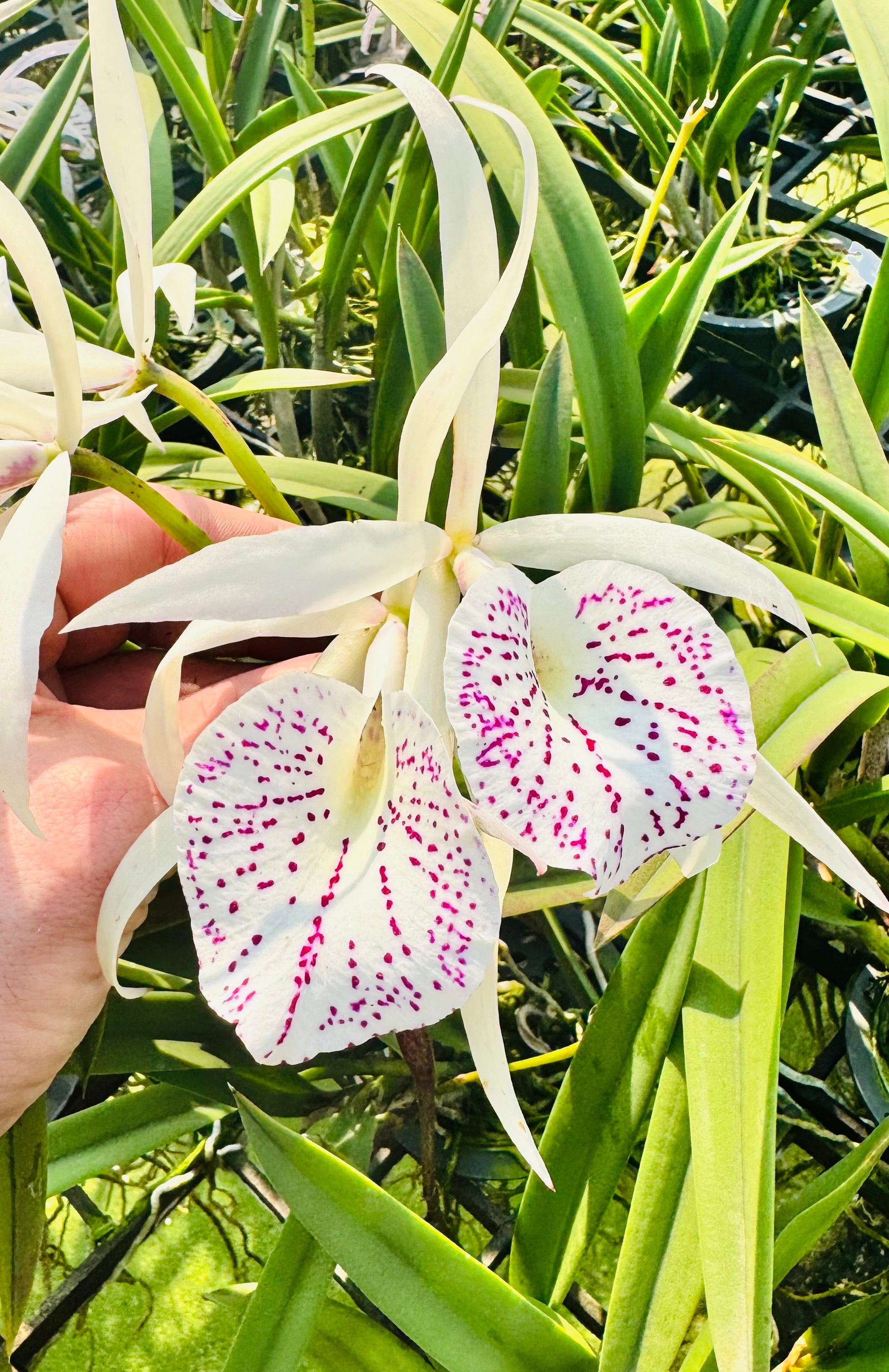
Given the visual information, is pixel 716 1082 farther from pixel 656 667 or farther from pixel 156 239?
pixel 156 239

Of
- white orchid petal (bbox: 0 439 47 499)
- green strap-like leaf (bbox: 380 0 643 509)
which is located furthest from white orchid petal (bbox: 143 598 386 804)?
green strap-like leaf (bbox: 380 0 643 509)

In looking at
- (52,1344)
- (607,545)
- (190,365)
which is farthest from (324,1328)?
(190,365)

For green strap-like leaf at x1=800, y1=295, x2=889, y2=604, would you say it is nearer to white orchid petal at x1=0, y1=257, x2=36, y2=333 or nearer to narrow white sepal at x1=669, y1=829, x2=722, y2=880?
narrow white sepal at x1=669, y1=829, x2=722, y2=880

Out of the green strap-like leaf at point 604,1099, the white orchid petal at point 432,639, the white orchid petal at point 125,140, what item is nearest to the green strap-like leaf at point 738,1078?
the green strap-like leaf at point 604,1099

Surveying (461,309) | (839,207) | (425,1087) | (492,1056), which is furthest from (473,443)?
(839,207)

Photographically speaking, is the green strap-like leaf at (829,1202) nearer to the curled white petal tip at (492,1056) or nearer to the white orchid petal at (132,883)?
the curled white petal tip at (492,1056)
